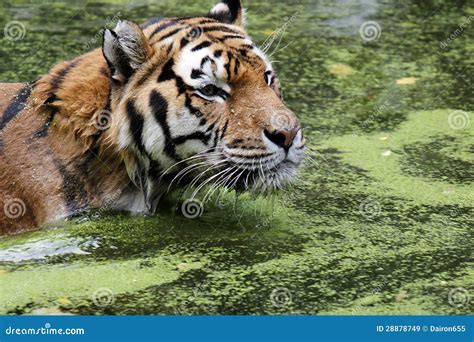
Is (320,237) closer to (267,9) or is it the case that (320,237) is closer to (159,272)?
(159,272)

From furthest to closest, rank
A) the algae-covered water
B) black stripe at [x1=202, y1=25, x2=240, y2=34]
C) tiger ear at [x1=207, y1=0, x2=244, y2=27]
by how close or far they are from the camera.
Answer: tiger ear at [x1=207, y1=0, x2=244, y2=27], black stripe at [x1=202, y1=25, x2=240, y2=34], the algae-covered water

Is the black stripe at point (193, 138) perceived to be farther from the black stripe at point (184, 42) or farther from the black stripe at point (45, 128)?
the black stripe at point (45, 128)

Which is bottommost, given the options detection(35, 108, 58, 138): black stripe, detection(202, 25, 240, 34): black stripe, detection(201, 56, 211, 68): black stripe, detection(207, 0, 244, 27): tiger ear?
detection(35, 108, 58, 138): black stripe

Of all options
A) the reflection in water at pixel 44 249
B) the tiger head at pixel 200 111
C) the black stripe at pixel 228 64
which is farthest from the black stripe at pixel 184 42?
the reflection in water at pixel 44 249

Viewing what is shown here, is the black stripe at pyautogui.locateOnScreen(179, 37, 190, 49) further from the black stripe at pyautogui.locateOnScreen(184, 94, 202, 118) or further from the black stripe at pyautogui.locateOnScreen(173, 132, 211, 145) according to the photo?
the black stripe at pyautogui.locateOnScreen(173, 132, 211, 145)

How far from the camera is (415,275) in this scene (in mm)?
4559

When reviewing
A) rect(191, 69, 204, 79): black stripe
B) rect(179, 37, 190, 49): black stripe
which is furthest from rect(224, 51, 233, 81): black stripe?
rect(179, 37, 190, 49): black stripe

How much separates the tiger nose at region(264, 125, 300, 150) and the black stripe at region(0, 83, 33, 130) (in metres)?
1.18

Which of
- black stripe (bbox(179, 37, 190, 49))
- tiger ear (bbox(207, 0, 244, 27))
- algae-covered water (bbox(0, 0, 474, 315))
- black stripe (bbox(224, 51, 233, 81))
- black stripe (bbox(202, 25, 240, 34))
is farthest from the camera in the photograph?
tiger ear (bbox(207, 0, 244, 27))

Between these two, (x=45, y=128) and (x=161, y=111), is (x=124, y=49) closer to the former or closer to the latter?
(x=161, y=111)

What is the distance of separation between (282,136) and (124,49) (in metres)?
0.79

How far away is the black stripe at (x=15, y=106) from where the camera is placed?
507cm

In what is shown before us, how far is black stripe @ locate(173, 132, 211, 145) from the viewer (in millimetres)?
4828

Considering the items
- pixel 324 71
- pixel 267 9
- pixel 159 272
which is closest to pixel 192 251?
pixel 159 272
